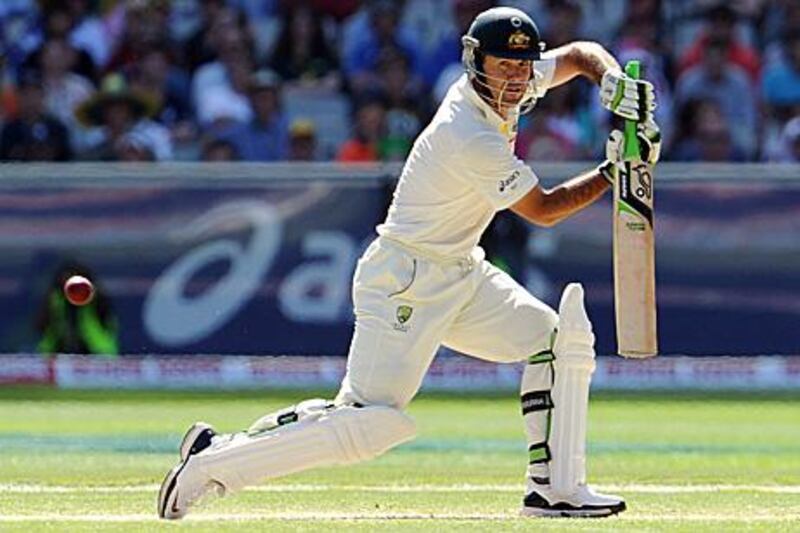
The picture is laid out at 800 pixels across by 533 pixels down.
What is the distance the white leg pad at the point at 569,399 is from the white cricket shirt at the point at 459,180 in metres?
0.41

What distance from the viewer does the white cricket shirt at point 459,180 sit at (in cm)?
724

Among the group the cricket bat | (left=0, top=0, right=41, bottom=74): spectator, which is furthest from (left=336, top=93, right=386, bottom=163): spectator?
the cricket bat

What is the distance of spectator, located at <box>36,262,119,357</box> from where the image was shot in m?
13.6

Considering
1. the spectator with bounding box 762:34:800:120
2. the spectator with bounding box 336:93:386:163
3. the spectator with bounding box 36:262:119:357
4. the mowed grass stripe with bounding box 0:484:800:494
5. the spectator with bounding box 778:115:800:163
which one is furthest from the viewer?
the spectator with bounding box 762:34:800:120

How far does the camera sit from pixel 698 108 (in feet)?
51.0

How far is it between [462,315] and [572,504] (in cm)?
74

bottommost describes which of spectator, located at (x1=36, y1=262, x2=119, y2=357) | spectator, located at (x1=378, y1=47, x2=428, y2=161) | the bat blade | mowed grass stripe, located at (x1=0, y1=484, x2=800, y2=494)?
spectator, located at (x1=36, y1=262, x2=119, y2=357)

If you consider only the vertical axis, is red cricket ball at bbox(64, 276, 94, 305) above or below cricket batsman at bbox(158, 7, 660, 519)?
below

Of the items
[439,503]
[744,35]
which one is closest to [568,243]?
[744,35]

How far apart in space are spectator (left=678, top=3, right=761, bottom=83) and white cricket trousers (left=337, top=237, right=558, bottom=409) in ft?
29.2

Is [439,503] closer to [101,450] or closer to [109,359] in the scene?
[101,450]

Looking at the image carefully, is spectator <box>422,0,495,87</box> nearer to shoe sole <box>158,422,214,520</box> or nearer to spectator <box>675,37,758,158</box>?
spectator <box>675,37,758,158</box>

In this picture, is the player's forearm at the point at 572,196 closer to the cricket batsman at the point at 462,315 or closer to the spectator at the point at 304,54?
the cricket batsman at the point at 462,315

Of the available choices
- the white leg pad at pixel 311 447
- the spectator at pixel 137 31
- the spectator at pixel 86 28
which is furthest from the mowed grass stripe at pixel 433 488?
the spectator at pixel 86 28
